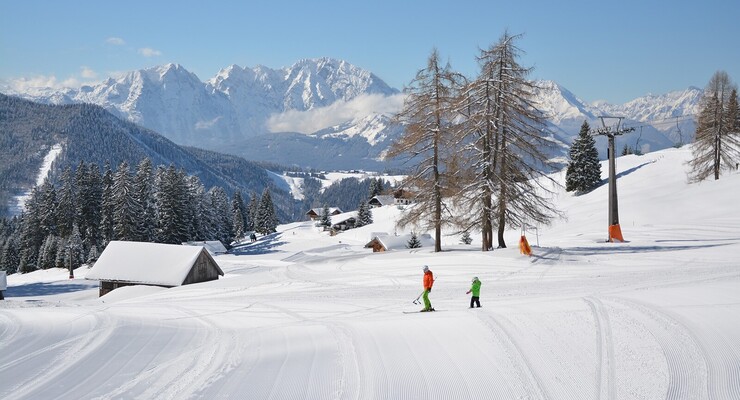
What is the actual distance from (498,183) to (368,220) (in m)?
79.6

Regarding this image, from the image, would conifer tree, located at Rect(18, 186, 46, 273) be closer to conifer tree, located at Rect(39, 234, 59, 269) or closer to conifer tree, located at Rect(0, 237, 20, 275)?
conifer tree, located at Rect(0, 237, 20, 275)

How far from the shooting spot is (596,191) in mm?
68000

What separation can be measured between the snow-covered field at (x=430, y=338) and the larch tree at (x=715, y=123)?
29.7 meters

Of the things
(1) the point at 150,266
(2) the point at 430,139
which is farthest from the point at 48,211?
(2) the point at 430,139

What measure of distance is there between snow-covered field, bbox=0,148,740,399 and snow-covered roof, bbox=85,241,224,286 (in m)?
12.2

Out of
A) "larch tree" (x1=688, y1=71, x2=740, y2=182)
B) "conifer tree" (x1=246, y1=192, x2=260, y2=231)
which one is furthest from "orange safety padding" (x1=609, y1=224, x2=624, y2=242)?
"conifer tree" (x1=246, y1=192, x2=260, y2=231)

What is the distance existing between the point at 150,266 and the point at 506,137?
27840 millimetres

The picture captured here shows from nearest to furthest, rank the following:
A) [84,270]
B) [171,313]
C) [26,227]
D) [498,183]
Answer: [171,313] < [498,183] < [84,270] < [26,227]

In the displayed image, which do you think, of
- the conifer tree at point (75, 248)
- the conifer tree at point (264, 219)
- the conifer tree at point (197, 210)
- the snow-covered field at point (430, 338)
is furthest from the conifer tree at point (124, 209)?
the conifer tree at point (264, 219)

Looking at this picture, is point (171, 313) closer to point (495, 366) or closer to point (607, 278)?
point (495, 366)

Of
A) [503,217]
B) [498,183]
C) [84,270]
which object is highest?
[498,183]

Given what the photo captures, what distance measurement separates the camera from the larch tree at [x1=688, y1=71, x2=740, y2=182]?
1945 inches

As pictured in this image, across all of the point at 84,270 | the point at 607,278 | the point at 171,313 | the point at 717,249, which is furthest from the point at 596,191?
the point at 84,270

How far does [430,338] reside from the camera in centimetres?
1272
